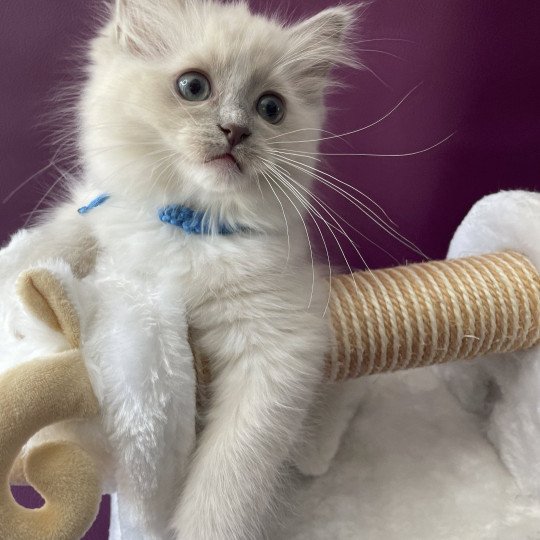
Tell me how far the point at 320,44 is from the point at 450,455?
767 millimetres

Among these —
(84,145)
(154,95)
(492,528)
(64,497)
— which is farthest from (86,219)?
(492,528)

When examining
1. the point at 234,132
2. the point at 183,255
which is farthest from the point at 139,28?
the point at 183,255

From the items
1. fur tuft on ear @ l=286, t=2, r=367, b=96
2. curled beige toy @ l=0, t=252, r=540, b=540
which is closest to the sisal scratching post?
curled beige toy @ l=0, t=252, r=540, b=540

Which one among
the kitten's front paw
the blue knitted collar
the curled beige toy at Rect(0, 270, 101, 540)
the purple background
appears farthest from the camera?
the purple background

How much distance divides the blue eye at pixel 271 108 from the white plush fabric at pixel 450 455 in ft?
1.60

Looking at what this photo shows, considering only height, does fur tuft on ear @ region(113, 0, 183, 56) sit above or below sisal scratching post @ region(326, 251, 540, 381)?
above

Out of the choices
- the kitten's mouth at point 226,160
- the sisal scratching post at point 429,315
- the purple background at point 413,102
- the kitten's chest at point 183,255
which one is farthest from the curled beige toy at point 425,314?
the purple background at point 413,102

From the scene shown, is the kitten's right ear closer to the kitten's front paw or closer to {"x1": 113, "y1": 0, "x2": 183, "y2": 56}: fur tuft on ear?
{"x1": 113, "y1": 0, "x2": 183, "y2": 56}: fur tuft on ear

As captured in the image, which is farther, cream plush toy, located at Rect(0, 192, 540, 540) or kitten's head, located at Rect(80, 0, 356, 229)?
kitten's head, located at Rect(80, 0, 356, 229)

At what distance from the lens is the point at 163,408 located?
72cm

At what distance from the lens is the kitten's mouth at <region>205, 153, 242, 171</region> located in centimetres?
81

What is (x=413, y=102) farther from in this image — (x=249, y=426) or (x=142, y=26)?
(x=249, y=426)

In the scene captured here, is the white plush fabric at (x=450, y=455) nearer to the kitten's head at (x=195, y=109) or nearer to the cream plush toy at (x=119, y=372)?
the cream plush toy at (x=119, y=372)

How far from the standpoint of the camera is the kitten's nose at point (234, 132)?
811 mm
